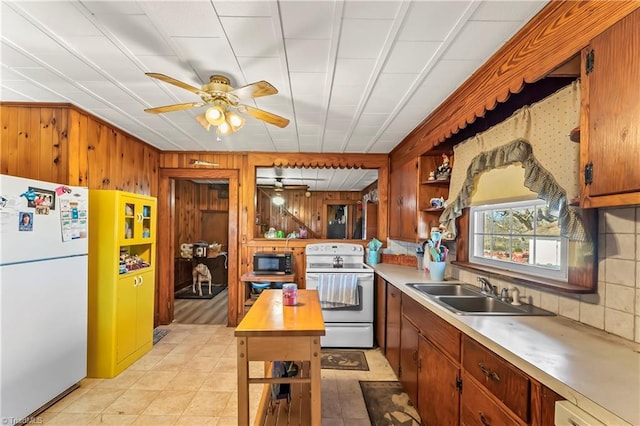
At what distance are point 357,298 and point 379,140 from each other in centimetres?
181

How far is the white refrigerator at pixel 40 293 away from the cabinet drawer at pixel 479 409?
8.92 ft

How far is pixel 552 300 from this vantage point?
1643mm

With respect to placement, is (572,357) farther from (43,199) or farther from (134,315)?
(134,315)

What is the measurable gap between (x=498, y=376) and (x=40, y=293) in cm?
286

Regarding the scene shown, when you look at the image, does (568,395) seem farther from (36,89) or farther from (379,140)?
(36,89)

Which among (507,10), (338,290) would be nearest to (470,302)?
(338,290)

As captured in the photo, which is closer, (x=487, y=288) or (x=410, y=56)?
(x=410, y=56)

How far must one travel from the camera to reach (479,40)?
1.58 m

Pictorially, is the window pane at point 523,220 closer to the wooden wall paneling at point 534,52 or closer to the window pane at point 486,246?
the window pane at point 486,246

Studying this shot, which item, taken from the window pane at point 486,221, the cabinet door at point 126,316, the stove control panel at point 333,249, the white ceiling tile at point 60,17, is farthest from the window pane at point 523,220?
the cabinet door at point 126,316

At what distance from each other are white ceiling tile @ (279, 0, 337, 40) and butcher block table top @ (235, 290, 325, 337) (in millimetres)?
1521

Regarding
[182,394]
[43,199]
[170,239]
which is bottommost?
[182,394]

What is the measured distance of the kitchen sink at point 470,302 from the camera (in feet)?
5.48

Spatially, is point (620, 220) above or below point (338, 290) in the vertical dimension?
above
